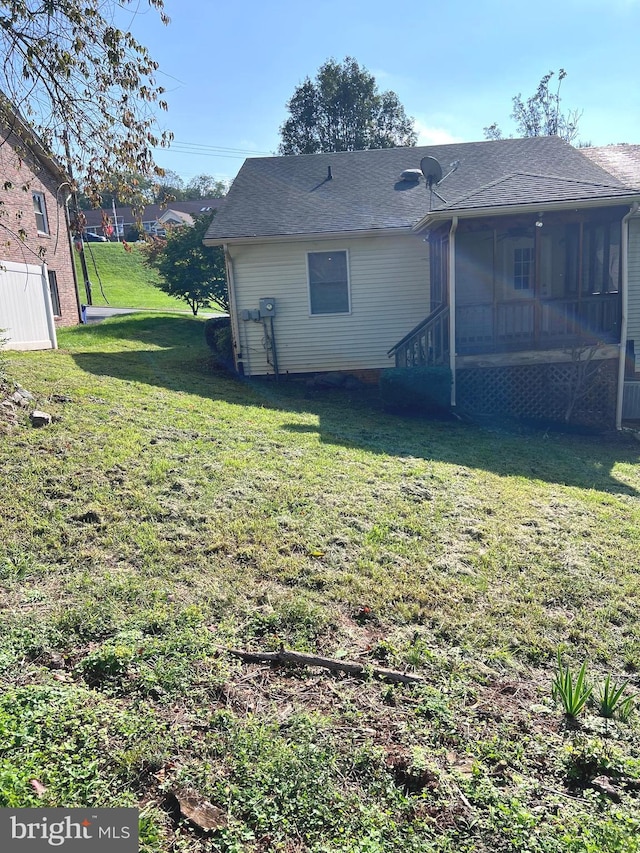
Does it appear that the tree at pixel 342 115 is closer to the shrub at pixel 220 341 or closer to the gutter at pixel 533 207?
the shrub at pixel 220 341

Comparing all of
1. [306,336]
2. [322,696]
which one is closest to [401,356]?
[306,336]

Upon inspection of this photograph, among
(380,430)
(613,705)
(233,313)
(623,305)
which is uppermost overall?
(233,313)

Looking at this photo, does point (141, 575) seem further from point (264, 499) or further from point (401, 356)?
point (401, 356)

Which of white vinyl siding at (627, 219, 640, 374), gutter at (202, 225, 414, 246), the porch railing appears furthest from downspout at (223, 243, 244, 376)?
white vinyl siding at (627, 219, 640, 374)

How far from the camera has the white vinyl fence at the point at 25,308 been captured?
12273mm

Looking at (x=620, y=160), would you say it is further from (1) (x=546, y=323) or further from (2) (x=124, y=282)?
(2) (x=124, y=282)

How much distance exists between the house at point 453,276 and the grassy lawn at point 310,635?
3615mm

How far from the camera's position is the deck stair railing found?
414 inches

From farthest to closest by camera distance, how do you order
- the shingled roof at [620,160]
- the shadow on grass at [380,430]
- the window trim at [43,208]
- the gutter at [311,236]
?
the window trim at [43,208] < the shingled roof at [620,160] < the gutter at [311,236] < the shadow on grass at [380,430]

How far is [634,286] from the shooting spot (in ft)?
39.5

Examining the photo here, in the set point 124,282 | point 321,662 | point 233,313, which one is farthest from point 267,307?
point 124,282

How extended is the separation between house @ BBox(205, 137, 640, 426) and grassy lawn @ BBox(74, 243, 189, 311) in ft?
68.3

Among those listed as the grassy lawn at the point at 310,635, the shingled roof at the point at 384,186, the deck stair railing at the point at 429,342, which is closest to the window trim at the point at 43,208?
the shingled roof at the point at 384,186

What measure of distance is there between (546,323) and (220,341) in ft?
24.0
